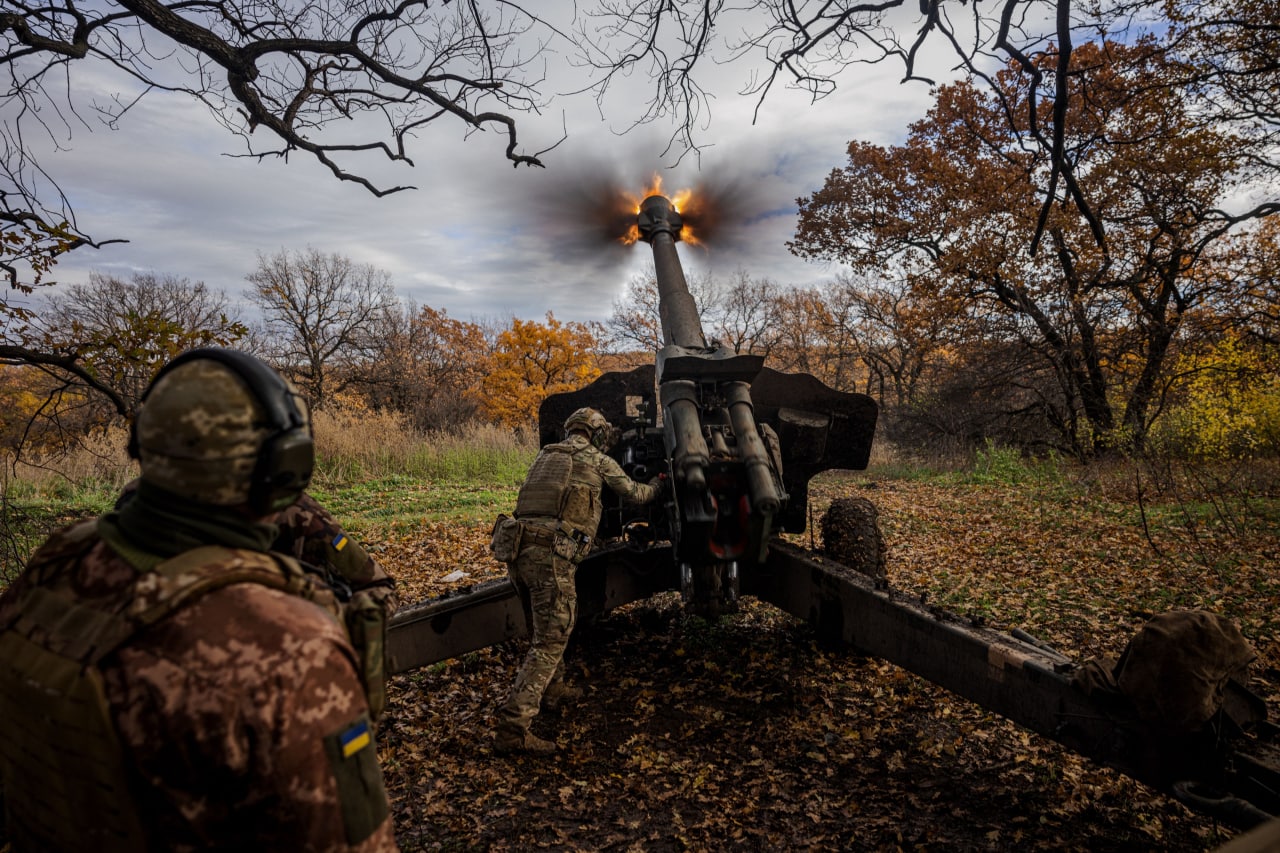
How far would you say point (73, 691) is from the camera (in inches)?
48.0

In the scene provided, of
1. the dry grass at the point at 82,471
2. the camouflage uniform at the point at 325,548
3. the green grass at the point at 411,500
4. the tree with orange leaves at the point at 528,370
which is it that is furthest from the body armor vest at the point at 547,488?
the tree with orange leaves at the point at 528,370

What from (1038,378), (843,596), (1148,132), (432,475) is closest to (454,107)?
(843,596)

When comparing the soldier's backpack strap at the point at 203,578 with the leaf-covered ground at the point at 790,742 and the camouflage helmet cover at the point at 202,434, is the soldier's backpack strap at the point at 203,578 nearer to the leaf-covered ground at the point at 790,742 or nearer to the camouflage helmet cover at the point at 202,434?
the camouflage helmet cover at the point at 202,434

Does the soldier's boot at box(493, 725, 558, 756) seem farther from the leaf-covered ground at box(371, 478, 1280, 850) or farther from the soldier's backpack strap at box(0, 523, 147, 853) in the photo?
the soldier's backpack strap at box(0, 523, 147, 853)

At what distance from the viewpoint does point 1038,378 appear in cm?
1588

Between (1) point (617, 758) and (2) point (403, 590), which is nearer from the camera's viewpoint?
(1) point (617, 758)

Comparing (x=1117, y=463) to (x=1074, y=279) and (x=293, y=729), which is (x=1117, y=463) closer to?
(x=1074, y=279)

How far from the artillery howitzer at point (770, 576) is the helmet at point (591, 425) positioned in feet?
1.32

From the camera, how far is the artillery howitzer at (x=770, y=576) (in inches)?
97.2

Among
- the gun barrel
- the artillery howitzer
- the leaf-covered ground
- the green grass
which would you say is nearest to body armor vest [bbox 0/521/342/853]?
the artillery howitzer

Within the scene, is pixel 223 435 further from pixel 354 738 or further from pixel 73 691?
pixel 354 738

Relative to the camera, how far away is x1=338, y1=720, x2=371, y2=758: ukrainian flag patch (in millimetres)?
1323

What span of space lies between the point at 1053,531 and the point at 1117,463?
543 cm

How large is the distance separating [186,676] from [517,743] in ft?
10.3
